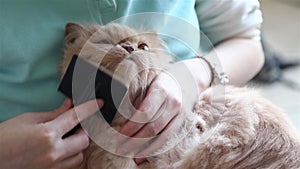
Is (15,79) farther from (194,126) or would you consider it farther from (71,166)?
(194,126)

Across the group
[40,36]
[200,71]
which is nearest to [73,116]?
[40,36]

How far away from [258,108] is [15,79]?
1.30ft

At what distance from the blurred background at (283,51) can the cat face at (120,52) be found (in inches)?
42.7

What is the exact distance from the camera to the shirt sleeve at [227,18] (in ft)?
3.44

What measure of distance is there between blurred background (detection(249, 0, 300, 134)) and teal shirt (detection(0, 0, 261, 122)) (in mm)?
1071

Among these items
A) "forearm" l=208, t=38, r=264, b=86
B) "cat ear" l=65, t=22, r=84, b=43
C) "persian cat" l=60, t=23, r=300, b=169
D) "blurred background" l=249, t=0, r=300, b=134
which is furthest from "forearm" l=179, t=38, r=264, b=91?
"blurred background" l=249, t=0, r=300, b=134

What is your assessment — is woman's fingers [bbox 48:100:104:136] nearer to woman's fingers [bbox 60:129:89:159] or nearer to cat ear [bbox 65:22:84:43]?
woman's fingers [bbox 60:129:89:159]

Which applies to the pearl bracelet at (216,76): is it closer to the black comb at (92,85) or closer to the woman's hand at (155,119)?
the woman's hand at (155,119)

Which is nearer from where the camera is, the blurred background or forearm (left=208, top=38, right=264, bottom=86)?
forearm (left=208, top=38, right=264, bottom=86)

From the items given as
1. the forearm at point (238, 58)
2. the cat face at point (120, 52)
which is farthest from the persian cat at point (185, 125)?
the forearm at point (238, 58)

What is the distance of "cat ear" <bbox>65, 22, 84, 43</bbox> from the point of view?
2.76 ft

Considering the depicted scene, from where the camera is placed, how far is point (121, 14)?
2.92ft

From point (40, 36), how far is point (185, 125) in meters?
0.27

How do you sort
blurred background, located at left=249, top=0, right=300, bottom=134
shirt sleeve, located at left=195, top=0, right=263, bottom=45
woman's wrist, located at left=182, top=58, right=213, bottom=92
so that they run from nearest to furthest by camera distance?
woman's wrist, located at left=182, top=58, right=213, bottom=92
shirt sleeve, located at left=195, top=0, right=263, bottom=45
blurred background, located at left=249, top=0, right=300, bottom=134
